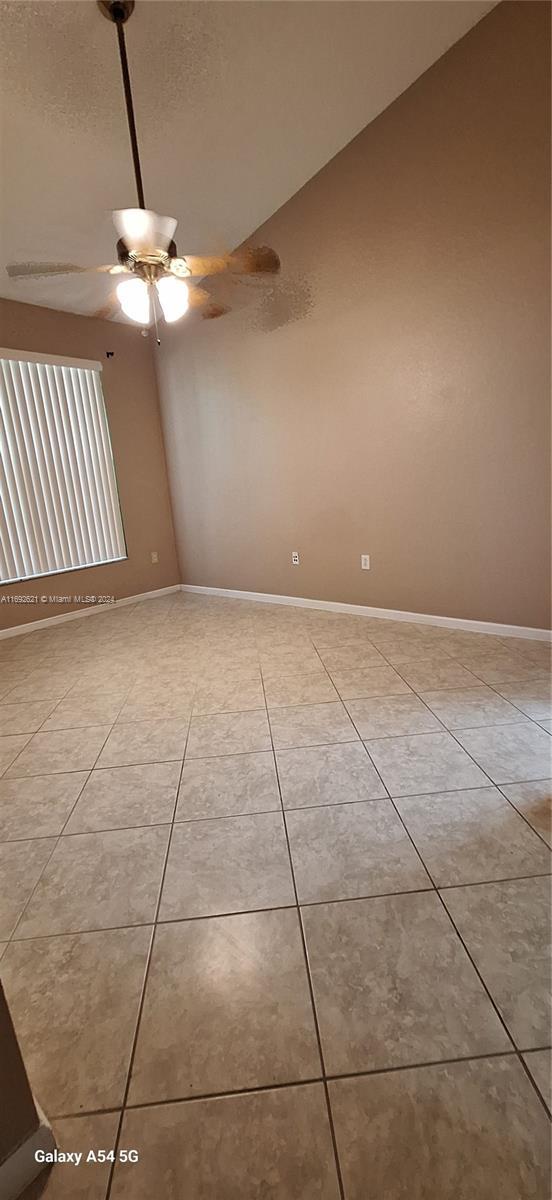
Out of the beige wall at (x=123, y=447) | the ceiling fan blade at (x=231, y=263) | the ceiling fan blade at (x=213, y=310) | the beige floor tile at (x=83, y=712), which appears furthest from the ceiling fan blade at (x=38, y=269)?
the beige wall at (x=123, y=447)

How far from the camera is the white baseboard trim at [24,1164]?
2.46 feet

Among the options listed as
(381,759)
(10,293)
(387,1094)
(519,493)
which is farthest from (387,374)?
(387,1094)

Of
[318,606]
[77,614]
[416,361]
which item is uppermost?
[416,361]

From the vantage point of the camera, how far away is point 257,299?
3.79 m

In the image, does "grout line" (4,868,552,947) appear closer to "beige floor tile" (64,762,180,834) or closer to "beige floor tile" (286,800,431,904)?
"beige floor tile" (286,800,431,904)

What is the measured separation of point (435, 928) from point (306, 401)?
355cm

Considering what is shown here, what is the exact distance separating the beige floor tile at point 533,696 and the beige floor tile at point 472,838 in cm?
70

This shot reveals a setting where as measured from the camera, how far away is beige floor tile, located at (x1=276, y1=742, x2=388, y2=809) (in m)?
1.70

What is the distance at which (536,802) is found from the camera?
1.60 meters

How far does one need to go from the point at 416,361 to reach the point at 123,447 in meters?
2.90

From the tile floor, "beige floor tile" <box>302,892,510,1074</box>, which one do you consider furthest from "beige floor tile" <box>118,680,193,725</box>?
"beige floor tile" <box>302,892,510,1074</box>

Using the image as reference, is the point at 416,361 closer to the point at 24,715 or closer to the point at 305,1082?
the point at 24,715

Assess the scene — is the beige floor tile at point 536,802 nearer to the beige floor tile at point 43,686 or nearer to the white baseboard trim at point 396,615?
the white baseboard trim at point 396,615

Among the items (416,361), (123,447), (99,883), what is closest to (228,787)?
(99,883)
